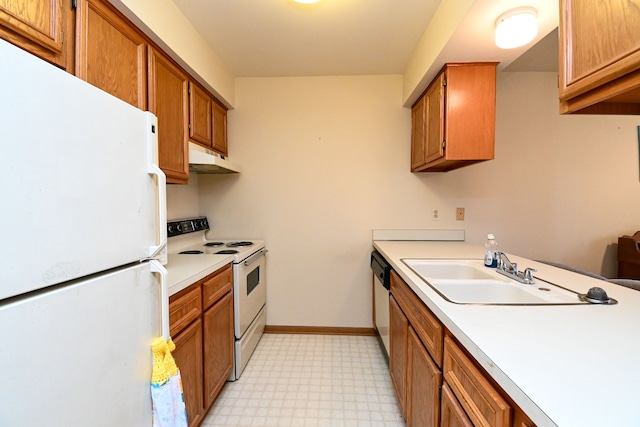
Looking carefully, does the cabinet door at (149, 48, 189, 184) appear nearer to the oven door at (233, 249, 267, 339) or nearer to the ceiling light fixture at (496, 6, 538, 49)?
the oven door at (233, 249, 267, 339)

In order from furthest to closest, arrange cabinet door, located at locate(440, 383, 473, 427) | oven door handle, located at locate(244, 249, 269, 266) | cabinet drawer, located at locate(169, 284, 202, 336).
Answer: oven door handle, located at locate(244, 249, 269, 266)
cabinet drawer, located at locate(169, 284, 202, 336)
cabinet door, located at locate(440, 383, 473, 427)

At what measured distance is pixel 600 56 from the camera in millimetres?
757

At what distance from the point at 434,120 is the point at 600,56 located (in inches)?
48.4

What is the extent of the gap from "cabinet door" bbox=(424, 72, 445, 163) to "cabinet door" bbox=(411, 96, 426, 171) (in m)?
0.06

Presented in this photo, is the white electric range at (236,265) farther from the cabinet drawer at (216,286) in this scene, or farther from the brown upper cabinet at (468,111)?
the brown upper cabinet at (468,111)

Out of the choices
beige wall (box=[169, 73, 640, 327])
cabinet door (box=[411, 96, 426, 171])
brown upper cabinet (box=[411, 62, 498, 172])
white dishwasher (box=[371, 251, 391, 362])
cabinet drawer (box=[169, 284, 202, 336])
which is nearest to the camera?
cabinet drawer (box=[169, 284, 202, 336])

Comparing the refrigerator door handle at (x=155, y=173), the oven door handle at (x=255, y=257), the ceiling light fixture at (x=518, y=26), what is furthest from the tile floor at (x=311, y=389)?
the ceiling light fixture at (x=518, y=26)

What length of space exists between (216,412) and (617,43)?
93.2 inches

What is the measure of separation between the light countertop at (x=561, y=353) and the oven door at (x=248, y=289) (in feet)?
4.29

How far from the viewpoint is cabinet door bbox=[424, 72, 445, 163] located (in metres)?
1.84

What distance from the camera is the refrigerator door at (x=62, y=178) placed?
20.6 inches

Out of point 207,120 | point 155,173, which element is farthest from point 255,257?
point 155,173

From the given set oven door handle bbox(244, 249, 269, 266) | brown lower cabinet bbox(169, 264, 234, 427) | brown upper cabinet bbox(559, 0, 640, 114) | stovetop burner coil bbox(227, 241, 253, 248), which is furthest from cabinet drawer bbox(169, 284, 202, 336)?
brown upper cabinet bbox(559, 0, 640, 114)

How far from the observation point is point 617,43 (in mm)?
712
